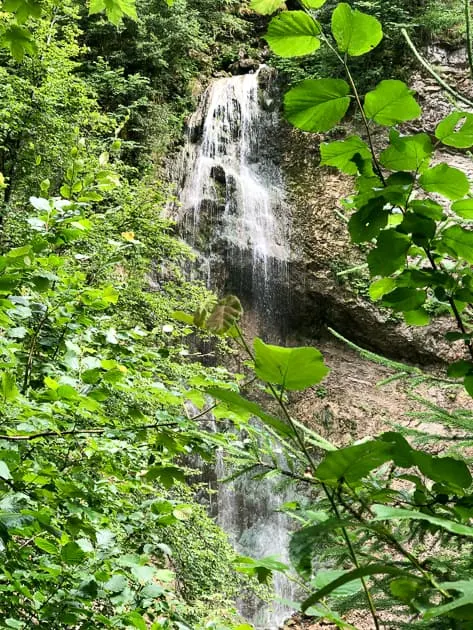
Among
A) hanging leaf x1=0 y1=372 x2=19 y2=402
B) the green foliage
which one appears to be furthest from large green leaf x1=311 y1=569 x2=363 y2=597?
hanging leaf x1=0 y1=372 x2=19 y2=402

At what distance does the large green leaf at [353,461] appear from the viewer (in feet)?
1.22

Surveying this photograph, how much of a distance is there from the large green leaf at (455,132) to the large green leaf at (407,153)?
18 millimetres

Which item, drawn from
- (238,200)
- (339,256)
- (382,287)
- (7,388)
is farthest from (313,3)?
(238,200)

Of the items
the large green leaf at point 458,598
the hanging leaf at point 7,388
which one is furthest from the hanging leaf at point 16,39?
the large green leaf at point 458,598

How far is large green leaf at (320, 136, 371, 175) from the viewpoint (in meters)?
0.58

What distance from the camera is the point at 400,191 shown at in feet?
1.83

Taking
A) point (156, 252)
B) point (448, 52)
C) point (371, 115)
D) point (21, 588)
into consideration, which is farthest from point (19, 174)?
point (448, 52)

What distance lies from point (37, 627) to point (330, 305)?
7.93 m

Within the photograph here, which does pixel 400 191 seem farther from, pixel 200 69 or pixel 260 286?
pixel 200 69

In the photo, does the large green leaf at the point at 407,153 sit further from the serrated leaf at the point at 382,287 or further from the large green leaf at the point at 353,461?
the large green leaf at the point at 353,461

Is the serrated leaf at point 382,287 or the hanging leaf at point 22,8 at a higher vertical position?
the hanging leaf at point 22,8

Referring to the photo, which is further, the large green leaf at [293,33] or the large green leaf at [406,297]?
the large green leaf at [406,297]

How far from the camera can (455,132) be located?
568 millimetres

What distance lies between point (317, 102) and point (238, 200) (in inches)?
342
